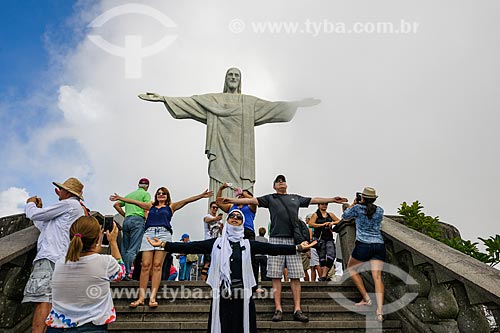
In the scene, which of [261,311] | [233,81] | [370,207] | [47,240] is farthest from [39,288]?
[233,81]

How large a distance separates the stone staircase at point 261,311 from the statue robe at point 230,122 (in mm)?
4950

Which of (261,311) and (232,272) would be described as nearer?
(232,272)

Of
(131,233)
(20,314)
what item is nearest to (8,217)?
(131,233)

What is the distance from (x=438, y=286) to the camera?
4.46 meters

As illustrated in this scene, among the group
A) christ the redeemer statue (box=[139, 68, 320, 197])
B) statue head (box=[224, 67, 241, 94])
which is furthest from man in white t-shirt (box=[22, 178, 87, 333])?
statue head (box=[224, 67, 241, 94])

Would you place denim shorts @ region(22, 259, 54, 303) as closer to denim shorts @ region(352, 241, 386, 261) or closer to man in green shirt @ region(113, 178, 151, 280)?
man in green shirt @ region(113, 178, 151, 280)

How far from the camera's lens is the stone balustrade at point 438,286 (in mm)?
3785

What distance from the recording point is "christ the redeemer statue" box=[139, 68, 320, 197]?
1096 cm

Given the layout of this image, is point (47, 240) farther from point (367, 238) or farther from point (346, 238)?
point (346, 238)

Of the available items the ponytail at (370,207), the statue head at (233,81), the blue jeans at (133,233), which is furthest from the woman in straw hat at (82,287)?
the statue head at (233,81)

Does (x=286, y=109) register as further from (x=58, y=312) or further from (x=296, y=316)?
(x=58, y=312)

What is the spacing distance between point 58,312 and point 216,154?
8.28 metres

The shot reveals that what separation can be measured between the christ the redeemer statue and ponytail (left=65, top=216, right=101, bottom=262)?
7.68m

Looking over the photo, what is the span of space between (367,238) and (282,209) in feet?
3.72
